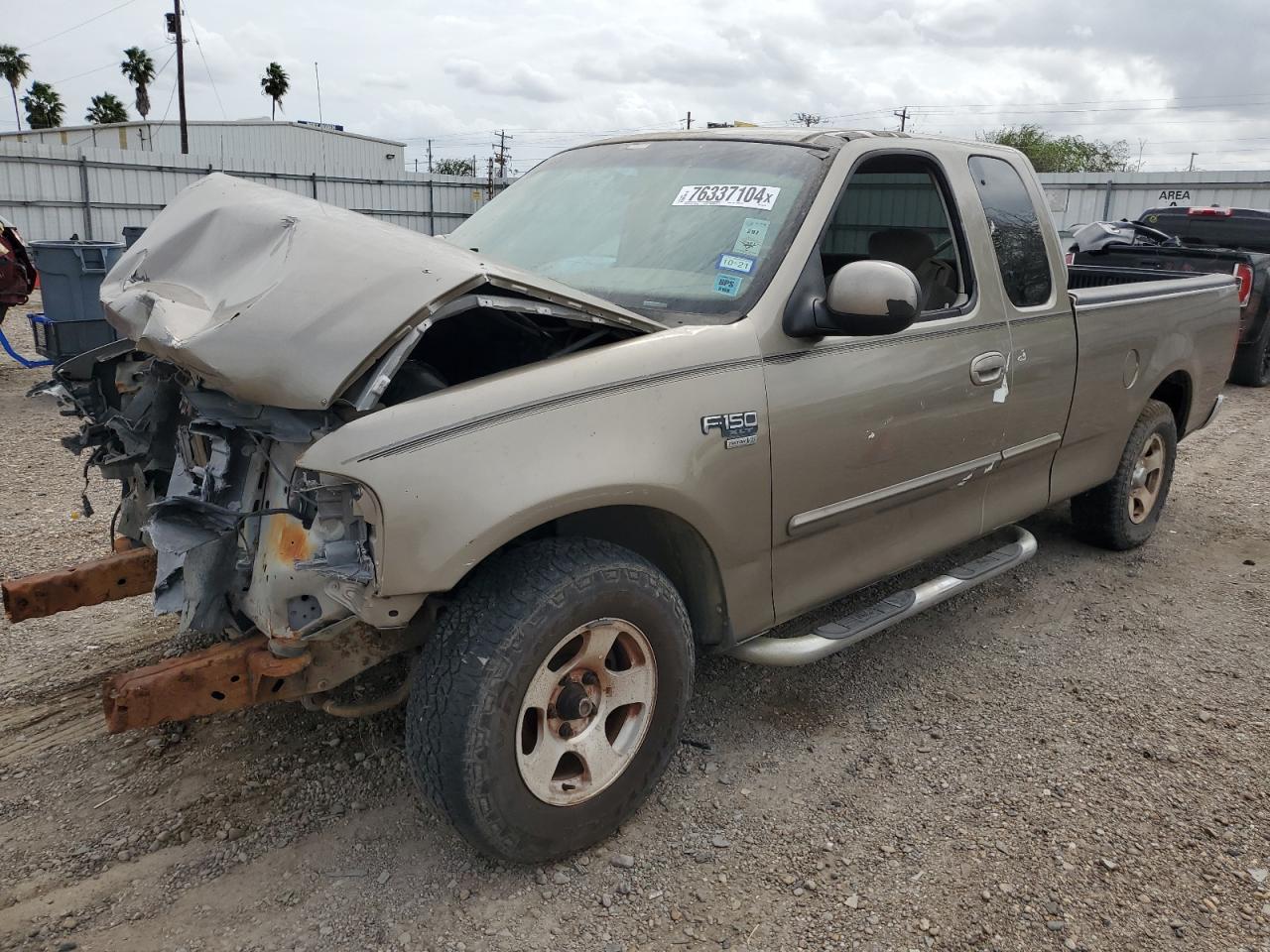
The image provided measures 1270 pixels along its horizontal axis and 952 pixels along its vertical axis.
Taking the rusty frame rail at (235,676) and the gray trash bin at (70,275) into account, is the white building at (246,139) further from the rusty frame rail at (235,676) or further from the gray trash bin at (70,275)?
the rusty frame rail at (235,676)

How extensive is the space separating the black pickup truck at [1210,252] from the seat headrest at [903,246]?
4.85m

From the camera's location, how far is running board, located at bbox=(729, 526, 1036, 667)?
120 inches

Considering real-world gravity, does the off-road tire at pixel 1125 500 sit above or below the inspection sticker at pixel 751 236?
below

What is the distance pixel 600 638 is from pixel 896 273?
1315 millimetres

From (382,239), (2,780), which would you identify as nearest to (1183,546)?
(382,239)

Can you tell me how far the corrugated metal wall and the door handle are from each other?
21711 mm

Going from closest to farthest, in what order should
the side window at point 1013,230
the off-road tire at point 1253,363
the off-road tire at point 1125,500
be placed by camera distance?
the side window at point 1013,230 → the off-road tire at point 1125,500 → the off-road tire at point 1253,363

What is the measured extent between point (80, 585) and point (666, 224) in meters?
2.21

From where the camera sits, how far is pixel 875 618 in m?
3.37

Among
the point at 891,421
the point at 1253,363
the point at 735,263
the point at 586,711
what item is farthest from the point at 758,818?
the point at 1253,363

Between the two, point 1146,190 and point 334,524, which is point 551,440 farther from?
point 1146,190

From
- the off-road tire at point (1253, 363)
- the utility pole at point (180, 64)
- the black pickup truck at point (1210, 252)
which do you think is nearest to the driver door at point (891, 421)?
the black pickup truck at point (1210, 252)

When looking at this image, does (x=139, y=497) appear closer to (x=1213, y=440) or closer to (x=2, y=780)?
(x=2, y=780)

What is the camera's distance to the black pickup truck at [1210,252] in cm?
966
